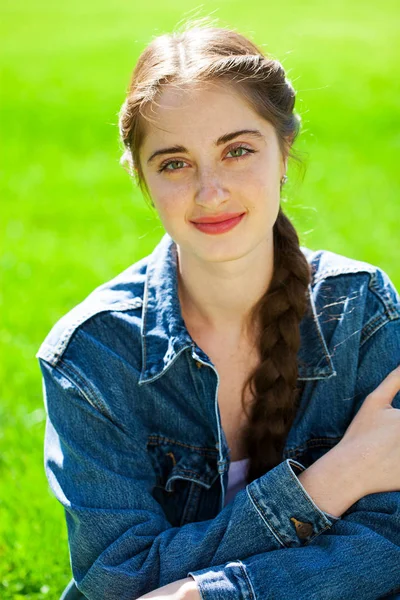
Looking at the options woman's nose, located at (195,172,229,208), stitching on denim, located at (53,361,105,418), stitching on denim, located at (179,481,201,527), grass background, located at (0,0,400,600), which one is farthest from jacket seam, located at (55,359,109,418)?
grass background, located at (0,0,400,600)

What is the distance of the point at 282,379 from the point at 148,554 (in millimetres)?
660

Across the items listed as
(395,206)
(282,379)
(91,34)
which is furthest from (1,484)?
(91,34)

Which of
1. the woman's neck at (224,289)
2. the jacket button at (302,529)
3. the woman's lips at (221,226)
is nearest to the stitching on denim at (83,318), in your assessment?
the woman's neck at (224,289)

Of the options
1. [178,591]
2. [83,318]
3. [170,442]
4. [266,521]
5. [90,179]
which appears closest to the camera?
[178,591]

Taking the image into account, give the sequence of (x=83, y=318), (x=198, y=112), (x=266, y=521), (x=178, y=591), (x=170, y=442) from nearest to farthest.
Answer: (x=178, y=591), (x=266, y=521), (x=198, y=112), (x=83, y=318), (x=170, y=442)

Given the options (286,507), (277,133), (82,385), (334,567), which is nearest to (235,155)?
Result: (277,133)

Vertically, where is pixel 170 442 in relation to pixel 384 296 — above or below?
below

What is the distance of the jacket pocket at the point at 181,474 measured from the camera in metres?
2.71

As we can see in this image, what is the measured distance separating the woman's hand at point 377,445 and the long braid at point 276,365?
A: 0.83 ft

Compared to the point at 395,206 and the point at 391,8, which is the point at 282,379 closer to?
the point at 395,206

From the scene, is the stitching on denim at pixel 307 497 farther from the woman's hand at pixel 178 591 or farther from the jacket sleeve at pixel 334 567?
the woman's hand at pixel 178 591

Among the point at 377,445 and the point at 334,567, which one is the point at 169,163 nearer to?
the point at 377,445

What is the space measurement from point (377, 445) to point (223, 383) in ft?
1.82

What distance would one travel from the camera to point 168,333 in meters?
2.66
